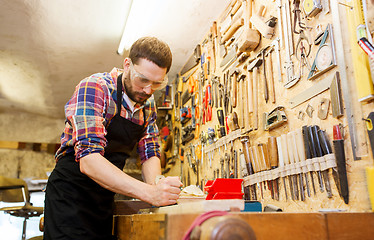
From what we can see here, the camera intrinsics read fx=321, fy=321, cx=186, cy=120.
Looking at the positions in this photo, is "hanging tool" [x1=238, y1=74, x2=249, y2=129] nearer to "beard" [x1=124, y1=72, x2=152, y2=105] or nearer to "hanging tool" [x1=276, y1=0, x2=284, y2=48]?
"hanging tool" [x1=276, y1=0, x2=284, y2=48]

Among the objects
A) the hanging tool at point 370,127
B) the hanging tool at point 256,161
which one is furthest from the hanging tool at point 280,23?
the hanging tool at point 370,127

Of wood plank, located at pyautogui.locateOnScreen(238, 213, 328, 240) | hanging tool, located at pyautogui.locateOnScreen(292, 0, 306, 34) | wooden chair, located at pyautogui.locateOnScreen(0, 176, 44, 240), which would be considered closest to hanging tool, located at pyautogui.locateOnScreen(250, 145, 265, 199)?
hanging tool, located at pyautogui.locateOnScreen(292, 0, 306, 34)

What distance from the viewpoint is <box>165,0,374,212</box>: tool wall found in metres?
1.63

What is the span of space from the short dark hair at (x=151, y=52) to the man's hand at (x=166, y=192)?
0.77m

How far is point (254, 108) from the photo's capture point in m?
2.59

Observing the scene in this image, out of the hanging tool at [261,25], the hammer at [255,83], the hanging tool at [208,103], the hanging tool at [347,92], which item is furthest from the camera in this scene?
the hanging tool at [208,103]

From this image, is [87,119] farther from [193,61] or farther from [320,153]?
[193,61]

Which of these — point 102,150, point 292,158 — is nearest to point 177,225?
point 102,150

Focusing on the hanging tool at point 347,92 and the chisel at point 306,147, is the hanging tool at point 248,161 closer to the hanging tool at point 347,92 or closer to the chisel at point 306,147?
the chisel at point 306,147

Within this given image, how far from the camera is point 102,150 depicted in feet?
5.63

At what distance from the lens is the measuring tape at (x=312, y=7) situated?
1.94 m

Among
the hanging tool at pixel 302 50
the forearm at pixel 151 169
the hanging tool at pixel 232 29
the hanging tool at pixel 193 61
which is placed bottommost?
the forearm at pixel 151 169

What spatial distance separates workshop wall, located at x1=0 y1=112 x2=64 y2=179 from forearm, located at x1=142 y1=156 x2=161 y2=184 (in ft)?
20.5

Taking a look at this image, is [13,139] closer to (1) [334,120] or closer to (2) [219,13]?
(2) [219,13]
